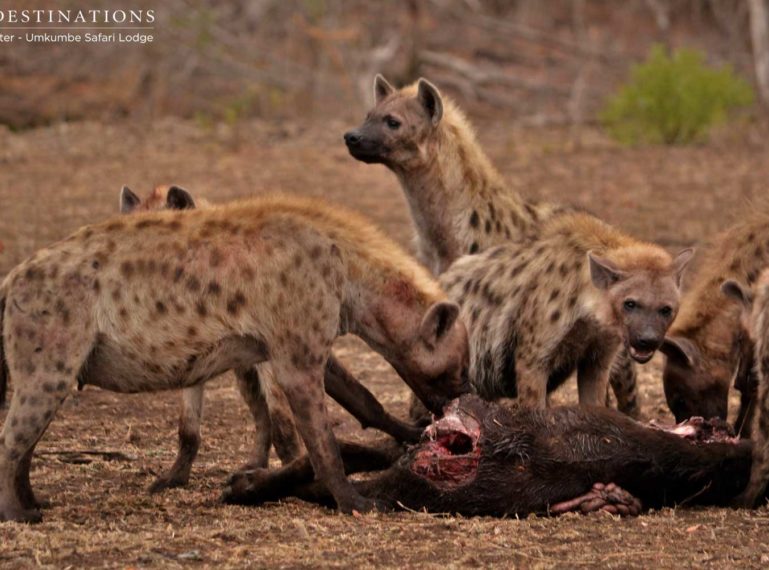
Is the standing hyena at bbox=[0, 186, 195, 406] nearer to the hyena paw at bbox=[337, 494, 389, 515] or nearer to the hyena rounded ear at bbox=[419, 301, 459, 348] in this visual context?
the hyena rounded ear at bbox=[419, 301, 459, 348]

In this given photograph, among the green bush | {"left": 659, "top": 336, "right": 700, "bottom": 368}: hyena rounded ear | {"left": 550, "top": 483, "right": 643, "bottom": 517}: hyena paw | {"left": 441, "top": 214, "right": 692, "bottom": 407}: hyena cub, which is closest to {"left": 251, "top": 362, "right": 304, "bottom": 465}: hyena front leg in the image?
{"left": 441, "top": 214, "right": 692, "bottom": 407}: hyena cub

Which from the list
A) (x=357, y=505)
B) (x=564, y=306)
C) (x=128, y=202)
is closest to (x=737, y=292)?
(x=564, y=306)

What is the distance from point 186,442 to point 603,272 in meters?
1.50

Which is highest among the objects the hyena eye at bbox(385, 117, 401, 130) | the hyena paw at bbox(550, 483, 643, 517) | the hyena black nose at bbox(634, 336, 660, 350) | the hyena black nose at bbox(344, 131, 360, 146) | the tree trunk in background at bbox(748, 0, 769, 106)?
the tree trunk in background at bbox(748, 0, 769, 106)

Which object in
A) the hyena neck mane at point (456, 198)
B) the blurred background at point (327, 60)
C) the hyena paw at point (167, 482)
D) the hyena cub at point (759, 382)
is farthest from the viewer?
the blurred background at point (327, 60)

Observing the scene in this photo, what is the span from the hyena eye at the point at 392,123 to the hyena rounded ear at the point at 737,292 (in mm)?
2019

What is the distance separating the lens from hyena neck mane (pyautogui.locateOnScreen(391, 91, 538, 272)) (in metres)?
6.84

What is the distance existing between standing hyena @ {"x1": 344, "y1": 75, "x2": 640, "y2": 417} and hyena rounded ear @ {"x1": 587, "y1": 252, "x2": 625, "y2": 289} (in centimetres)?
154

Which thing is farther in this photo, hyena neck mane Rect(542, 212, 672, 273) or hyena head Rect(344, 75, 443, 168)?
hyena head Rect(344, 75, 443, 168)

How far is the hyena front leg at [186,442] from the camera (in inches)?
→ 197

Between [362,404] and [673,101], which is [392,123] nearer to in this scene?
[362,404]

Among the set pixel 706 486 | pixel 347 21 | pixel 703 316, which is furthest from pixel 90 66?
pixel 706 486

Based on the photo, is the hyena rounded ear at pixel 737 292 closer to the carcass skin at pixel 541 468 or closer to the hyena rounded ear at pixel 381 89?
the carcass skin at pixel 541 468

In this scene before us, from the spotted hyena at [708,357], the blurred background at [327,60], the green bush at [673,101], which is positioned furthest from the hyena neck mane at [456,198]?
the blurred background at [327,60]
